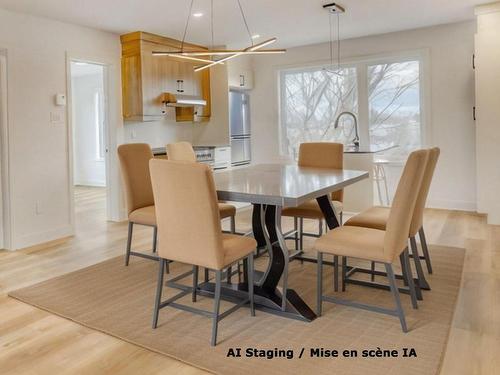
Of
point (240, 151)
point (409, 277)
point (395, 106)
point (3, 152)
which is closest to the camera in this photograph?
point (409, 277)

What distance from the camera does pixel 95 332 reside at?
8.04 ft

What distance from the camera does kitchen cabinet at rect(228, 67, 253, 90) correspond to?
6534 millimetres

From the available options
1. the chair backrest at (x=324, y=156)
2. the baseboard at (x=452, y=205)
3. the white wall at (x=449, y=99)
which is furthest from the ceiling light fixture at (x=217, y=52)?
the baseboard at (x=452, y=205)

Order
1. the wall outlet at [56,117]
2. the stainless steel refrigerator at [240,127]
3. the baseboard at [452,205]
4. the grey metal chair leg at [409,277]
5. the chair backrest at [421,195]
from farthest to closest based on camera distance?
the stainless steel refrigerator at [240,127]
the baseboard at [452,205]
the wall outlet at [56,117]
the chair backrest at [421,195]
the grey metal chair leg at [409,277]

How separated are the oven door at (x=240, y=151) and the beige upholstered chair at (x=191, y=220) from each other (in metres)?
4.44

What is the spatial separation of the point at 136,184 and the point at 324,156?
176 centimetres

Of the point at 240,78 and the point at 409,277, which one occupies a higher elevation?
the point at 240,78

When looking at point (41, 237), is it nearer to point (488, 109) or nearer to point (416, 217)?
point (416, 217)

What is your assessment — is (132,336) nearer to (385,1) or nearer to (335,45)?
(385,1)

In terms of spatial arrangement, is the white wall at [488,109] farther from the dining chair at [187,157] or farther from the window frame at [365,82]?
the dining chair at [187,157]

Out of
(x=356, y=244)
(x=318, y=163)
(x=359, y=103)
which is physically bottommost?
(x=356, y=244)

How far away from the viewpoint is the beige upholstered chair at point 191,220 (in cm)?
→ 218

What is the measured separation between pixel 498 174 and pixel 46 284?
471 centimetres

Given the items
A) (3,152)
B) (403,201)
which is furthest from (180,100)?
(403,201)
